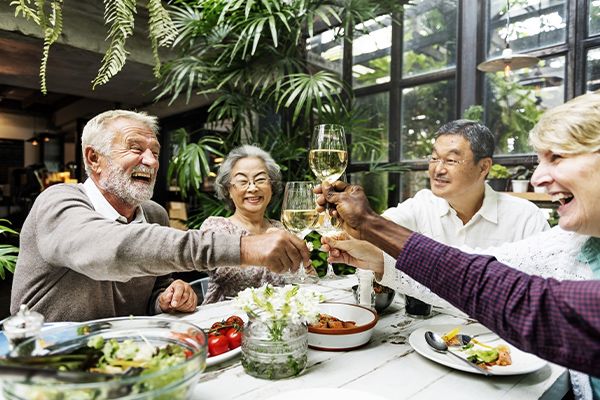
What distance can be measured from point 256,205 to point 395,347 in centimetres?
153

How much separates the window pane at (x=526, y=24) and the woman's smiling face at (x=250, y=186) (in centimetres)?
259

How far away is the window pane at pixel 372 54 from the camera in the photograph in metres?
4.45

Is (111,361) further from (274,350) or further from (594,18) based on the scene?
(594,18)

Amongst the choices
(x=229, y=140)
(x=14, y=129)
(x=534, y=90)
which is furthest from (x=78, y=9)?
(x=14, y=129)

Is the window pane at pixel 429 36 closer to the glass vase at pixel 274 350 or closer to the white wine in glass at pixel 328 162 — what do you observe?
the white wine in glass at pixel 328 162

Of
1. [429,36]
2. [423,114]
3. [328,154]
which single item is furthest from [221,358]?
[429,36]

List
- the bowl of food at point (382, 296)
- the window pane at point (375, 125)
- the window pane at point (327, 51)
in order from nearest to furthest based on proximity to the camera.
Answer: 1. the bowl of food at point (382, 296)
2. the window pane at point (375, 125)
3. the window pane at point (327, 51)

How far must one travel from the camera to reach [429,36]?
416cm

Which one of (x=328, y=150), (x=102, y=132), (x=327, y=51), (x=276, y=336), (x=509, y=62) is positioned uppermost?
(x=327, y=51)

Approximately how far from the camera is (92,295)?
4.87 feet

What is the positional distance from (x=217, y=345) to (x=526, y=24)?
3.88 metres

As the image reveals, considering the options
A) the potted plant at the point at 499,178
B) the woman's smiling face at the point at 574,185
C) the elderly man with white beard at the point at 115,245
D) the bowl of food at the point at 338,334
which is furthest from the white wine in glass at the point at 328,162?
the potted plant at the point at 499,178

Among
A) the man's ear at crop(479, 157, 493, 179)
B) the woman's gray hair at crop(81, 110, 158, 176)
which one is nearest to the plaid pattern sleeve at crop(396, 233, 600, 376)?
the woman's gray hair at crop(81, 110, 158, 176)

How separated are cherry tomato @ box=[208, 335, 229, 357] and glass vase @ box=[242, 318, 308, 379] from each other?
0.42ft
